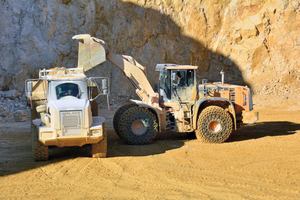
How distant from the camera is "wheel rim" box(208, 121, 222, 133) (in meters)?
11.5

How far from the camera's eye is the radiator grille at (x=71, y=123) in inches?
327

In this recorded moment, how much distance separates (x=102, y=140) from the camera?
9.02 meters

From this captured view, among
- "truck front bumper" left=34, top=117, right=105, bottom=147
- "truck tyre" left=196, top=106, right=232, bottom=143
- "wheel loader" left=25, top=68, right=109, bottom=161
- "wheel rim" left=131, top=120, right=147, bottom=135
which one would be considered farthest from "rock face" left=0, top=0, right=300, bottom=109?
"truck front bumper" left=34, top=117, right=105, bottom=147

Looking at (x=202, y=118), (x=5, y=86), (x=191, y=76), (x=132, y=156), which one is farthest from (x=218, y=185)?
(x=5, y=86)

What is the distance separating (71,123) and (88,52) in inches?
128

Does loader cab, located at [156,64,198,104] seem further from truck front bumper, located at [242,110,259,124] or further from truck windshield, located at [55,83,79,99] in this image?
truck windshield, located at [55,83,79,99]

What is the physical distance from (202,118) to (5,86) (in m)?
13.3

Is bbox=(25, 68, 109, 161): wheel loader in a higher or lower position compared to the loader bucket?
lower

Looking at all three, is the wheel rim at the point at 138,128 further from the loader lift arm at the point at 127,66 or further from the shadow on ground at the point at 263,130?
the shadow on ground at the point at 263,130

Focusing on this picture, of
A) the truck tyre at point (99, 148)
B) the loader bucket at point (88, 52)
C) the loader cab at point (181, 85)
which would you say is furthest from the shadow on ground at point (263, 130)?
the loader bucket at point (88, 52)

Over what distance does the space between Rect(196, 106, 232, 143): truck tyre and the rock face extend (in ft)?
36.5

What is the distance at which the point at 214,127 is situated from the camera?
37.9ft

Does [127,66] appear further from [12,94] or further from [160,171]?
[12,94]

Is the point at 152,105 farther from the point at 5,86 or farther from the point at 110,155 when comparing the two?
the point at 5,86
